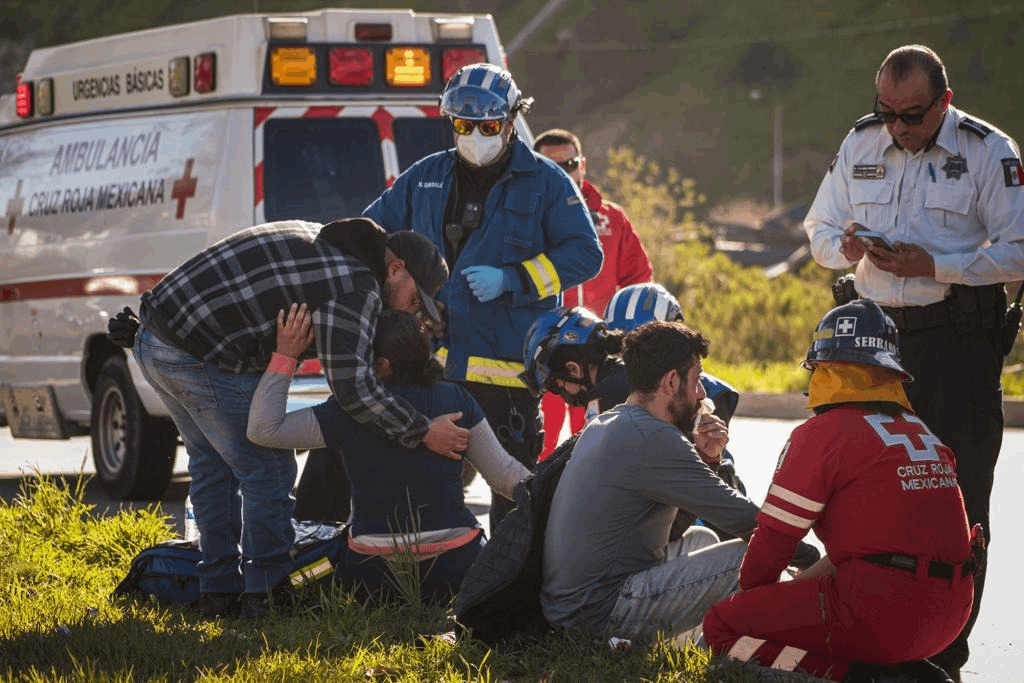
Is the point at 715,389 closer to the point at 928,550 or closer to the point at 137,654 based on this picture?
the point at 928,550

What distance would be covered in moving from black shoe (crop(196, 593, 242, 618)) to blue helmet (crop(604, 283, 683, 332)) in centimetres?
182

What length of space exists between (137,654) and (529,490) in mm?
1307

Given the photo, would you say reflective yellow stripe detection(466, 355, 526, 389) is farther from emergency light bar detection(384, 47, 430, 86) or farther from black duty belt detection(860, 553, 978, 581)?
emergency light bar detection(384, 47, 430, 86)

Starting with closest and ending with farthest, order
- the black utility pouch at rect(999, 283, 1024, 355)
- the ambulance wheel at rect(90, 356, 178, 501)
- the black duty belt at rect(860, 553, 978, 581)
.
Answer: the black duty belt at rect(860, 553, 978, 581), the black utility pouch at rect(999, 283, 1024, 355), the ambulance wheel at rect(90, 356, 178, 501)

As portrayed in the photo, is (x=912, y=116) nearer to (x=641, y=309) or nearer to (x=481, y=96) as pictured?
(x=641, y=309)

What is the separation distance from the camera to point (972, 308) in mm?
6066

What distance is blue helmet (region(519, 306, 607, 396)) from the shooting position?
660 cm

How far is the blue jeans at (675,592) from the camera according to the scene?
555 cm

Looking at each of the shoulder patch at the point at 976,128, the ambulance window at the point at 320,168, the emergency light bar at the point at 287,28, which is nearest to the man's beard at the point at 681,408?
the shoulder patch at the point at 976,128

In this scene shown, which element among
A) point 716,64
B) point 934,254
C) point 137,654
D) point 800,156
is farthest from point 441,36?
point 716,64

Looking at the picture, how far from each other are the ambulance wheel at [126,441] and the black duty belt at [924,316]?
17.3 ft

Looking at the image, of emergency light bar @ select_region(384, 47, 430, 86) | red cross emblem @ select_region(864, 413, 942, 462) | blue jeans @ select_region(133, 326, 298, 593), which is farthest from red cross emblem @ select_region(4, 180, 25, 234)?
red cross emblem @ select_region(864, 413, 942, 462)

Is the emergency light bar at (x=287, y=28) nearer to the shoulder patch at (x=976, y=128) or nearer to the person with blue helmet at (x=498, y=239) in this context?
the person with blue helmet at (x=498, y=239)

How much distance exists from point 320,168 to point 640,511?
455 cm
